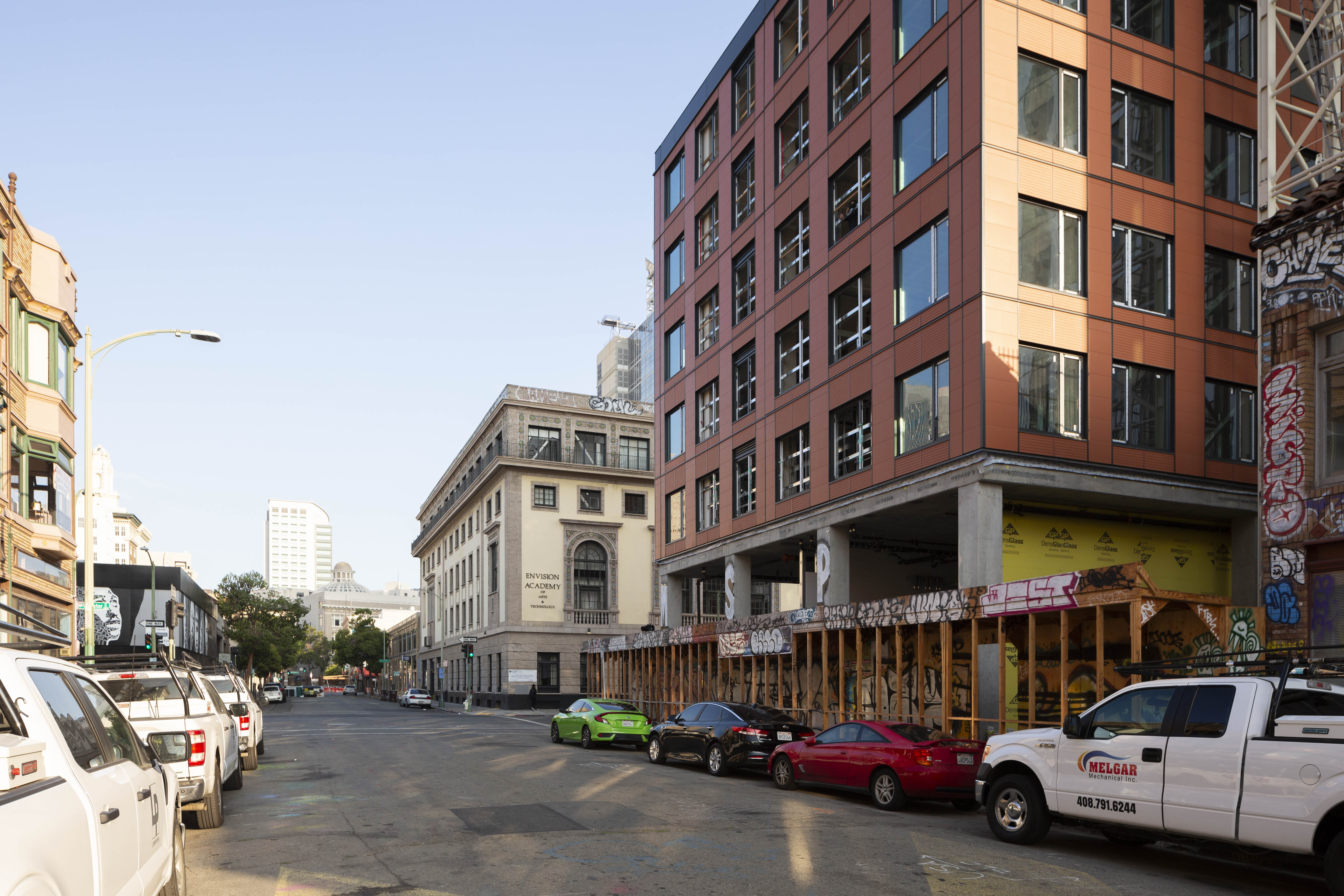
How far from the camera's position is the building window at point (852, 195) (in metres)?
28.0

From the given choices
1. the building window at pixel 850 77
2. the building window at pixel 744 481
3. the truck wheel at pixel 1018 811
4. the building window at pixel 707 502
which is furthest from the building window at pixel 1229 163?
the truck wheel at pixel 1018 811

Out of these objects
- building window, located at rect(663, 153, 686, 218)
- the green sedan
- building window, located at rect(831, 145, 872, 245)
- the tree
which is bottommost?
the tree

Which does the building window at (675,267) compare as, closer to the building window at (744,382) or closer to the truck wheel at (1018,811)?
the building window at (744,382)

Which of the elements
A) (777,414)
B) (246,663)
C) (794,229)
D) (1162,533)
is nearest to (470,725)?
(777,414)

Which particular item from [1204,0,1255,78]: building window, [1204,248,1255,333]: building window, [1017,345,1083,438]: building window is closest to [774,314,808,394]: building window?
[1017,345,1083,438]: building window

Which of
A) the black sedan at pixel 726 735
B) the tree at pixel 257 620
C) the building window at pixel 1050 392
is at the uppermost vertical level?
the building window at pixel 1050 392

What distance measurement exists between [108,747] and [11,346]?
2808cm

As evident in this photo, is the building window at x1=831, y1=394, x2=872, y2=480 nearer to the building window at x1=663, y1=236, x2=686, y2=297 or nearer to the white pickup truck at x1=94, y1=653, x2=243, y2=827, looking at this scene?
the building window at x1=663, y1=236, x2=686, y2=297

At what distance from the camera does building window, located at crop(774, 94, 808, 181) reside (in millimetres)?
31906

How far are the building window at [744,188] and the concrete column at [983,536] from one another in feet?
51.5

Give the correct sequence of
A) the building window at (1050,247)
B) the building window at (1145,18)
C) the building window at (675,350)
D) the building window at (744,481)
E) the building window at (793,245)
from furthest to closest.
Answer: the building window at (675,350), the building window at (744,481), the building window at (793,245), the building window at (1145,18), the building window at (1050,247)

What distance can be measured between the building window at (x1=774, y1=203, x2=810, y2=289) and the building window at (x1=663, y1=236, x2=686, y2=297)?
27.5 feet

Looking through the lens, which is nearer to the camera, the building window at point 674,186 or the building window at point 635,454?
the building window at point 674,186

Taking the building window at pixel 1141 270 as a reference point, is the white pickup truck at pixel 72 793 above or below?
below
